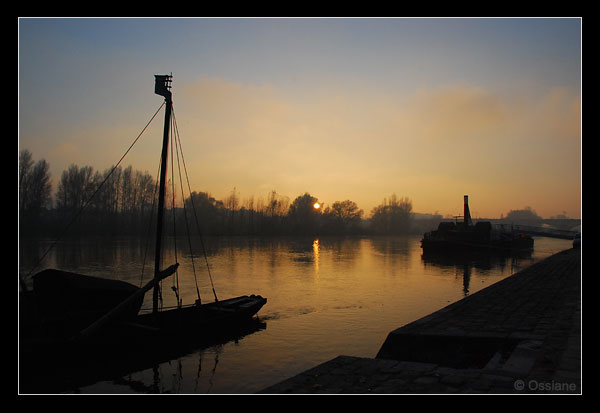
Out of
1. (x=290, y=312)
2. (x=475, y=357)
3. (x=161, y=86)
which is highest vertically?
(x=161, y=86)

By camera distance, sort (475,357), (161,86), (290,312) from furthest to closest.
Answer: (290,312)
(161,86)
(475,357)

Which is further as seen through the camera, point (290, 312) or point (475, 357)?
point (290, 312)

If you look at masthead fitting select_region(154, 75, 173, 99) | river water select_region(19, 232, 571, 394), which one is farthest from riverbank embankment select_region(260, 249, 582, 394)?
masthead fitting select_region(154, 75, 173, 99)

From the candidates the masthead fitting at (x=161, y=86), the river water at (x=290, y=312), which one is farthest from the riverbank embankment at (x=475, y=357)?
the masthead fitting at (x=161, y=86)

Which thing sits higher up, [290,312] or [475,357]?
[475,357]

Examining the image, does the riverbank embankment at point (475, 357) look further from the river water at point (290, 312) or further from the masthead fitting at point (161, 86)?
the masthead fitting at point (161, 86)

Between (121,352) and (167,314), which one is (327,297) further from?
(121,352)

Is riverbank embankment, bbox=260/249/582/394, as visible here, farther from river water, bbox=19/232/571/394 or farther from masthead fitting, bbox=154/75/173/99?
masthead fitting, bbox=154/75/173/99

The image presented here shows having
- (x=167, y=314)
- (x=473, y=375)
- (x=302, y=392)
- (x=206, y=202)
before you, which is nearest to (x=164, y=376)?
(x=167, y=314)

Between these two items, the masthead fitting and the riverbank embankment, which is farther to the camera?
the masthead fitting

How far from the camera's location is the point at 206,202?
13812 centimetres

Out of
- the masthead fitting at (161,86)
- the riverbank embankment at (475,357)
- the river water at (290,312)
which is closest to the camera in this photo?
the riverbank embankment at (475,357)

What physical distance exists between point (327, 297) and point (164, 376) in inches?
529

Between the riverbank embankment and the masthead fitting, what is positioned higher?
the masthead fitting
